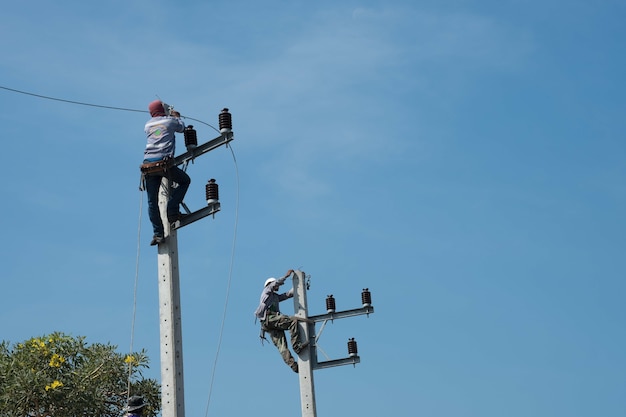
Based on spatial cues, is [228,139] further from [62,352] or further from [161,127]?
[62,352]

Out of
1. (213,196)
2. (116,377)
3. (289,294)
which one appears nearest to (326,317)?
(289,294)

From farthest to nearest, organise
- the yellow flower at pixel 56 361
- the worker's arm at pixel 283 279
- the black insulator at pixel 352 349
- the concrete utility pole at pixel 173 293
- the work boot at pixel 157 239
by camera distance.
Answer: the black insulator at pixel 352 349
the yellow flower at pixel 56 361
the worker's arm at pixel 283 279
the work boot at pixel 157 239
the concrete utility pole at pixel 173 293

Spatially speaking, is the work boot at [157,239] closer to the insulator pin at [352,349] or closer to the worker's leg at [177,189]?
the worker's leg at [177,189]

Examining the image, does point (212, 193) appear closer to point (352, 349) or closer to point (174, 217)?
point (174, 217)

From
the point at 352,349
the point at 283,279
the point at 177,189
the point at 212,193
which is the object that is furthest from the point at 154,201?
the point at 352,349

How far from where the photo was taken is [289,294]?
16609 millimetres

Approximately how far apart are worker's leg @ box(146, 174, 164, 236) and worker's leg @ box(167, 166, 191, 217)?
0.51 ft

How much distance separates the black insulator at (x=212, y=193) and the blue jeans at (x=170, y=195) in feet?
0.86

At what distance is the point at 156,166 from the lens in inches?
454

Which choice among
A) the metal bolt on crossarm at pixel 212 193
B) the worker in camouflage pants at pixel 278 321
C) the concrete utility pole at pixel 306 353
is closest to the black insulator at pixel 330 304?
the concrete utility pole at pixel 306 353

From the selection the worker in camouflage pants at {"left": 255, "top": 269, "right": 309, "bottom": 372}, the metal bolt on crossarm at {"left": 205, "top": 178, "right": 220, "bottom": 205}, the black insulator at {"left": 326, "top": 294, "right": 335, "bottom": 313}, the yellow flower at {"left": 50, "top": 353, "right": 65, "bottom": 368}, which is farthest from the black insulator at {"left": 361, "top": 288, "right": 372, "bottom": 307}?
the metal bolt on crossarm at {"left": 205, "top": 178, "right": 220, "bottom": 205}

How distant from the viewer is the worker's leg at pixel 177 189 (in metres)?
11.6

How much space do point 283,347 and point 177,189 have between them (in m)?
5.66

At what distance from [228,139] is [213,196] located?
700 mm
